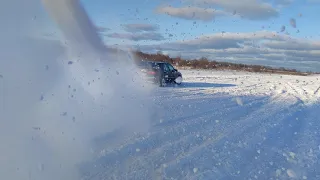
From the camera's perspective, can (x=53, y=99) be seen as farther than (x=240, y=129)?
No

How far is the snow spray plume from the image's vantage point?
482cm

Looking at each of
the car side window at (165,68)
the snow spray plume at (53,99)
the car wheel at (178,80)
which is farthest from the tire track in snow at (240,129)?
the car wheel at (178,80)

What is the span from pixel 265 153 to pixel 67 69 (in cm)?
391

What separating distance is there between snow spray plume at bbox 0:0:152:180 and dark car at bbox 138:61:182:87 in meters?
8.55

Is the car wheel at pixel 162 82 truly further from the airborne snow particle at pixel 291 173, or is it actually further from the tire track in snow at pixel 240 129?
the airborne snow particle at pixel 291 173

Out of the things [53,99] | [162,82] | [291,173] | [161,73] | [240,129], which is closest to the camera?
[291,173]

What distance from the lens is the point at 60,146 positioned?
544 centimetres

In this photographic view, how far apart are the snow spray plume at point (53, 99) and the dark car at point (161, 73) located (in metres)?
8.55

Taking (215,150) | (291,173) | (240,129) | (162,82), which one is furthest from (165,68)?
(291,173)

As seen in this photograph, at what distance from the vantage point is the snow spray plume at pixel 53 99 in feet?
15.8

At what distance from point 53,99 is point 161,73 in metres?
13.0

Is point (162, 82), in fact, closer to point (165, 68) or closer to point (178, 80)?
point (165, 68)

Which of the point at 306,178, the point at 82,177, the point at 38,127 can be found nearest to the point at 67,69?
the point at 38,127

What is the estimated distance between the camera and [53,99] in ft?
21.7
